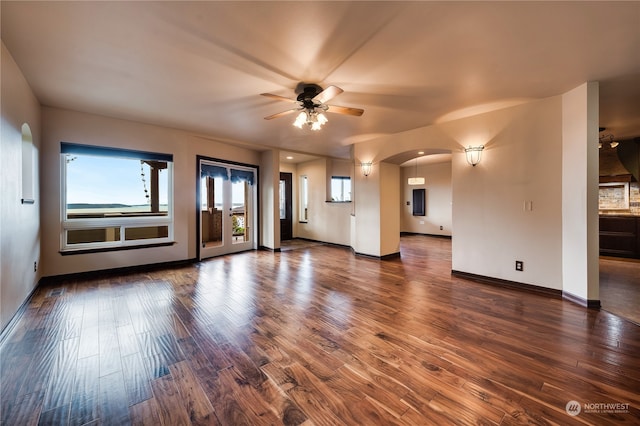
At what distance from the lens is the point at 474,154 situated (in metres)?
4.20

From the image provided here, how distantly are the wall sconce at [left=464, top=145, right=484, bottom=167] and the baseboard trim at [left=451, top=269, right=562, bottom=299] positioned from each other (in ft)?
6.16

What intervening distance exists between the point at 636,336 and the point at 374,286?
2.64m

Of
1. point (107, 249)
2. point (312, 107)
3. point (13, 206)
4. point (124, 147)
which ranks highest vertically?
point (312, 107)

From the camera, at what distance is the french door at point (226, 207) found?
236 inches

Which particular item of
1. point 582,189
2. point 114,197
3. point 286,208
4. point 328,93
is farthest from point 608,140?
point 114,197

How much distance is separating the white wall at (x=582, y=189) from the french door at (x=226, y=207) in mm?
6192

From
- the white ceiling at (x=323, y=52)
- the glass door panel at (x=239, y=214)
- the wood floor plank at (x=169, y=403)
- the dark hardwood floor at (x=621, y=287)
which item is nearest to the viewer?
the wood floor plank at (x=169, y=403)

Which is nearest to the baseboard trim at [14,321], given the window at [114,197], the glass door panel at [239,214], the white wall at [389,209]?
the window at [114,197]

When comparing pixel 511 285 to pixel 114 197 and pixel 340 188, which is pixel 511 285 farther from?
pixel 114 197

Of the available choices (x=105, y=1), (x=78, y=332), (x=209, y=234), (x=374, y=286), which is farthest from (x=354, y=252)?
(x=105, y=1)

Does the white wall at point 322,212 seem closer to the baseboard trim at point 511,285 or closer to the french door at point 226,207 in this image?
the french door at point 226,207

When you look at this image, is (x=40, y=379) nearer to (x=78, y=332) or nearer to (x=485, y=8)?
(x=78, y=332)

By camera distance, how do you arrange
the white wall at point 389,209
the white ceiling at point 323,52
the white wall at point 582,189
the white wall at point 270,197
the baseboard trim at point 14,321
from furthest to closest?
the white wall at point 270,197, the white wall at point 389,209, the white wall at point 582,189, the baseboard trim at point 14,321, the white ceiling at point 323,52

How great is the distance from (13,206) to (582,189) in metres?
6.52
